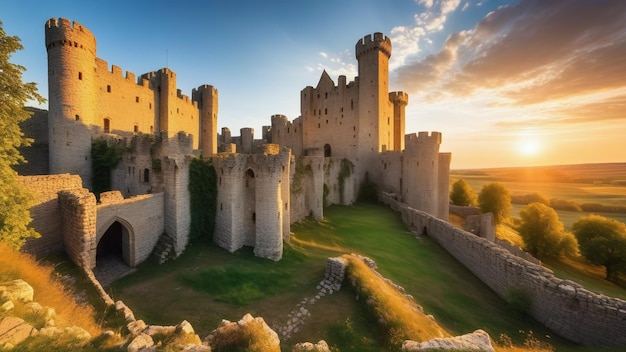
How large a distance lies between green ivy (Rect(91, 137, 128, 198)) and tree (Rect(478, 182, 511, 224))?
176 feet

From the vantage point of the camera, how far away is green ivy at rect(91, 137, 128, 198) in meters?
20.4

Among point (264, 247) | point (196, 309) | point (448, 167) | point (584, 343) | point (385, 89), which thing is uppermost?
point (385, 89)

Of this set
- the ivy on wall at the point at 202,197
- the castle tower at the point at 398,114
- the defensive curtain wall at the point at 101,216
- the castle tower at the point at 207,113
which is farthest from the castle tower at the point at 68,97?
the castle tower at the point at 398,114

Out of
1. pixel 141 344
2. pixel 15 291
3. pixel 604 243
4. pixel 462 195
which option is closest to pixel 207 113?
pixel 15 291

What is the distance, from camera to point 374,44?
123ft

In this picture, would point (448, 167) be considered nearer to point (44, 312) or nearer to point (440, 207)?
point (440, 207)

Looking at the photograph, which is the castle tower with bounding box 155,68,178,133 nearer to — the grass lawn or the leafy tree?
the grass lawn

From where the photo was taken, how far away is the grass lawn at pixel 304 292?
33.2 feet

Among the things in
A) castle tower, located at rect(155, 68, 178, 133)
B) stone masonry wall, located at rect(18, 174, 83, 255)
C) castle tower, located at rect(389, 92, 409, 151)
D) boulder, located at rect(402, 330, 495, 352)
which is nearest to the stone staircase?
stone masonry wall, located at rect(18, 174, 83, 255)

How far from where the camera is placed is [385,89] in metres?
39.6

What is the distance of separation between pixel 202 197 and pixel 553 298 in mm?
21504

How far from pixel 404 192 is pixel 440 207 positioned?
20.0 feet

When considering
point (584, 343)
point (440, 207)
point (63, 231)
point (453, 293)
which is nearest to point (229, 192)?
point (63, 231)

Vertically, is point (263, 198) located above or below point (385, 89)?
below
